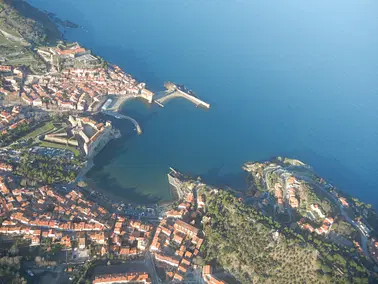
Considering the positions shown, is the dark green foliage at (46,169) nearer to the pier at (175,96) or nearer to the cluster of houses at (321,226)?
the pier at (175,96)

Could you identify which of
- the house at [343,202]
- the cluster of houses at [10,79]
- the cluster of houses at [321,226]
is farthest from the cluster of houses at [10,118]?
the house at [343,202]

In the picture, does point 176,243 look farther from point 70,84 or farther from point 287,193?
point 70,84

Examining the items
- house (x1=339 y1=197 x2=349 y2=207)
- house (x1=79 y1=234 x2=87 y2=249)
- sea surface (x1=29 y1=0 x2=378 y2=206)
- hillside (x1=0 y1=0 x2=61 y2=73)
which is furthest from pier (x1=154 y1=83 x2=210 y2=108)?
house (x1=79 y1=234 x2=87 y2=249)

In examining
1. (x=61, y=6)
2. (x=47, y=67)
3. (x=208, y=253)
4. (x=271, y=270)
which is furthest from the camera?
(x=61, y=6)

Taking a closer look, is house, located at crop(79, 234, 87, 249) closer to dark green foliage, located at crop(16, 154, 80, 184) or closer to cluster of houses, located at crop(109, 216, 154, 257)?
cluster of houses, located at crop(109, 216, 154, 257)

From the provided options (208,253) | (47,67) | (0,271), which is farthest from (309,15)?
(0,271)

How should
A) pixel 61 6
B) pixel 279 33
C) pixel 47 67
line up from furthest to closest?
pixel 279 33 < pixel 61 6 < pixel 47 67

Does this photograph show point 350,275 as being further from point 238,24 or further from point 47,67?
point 238,24
